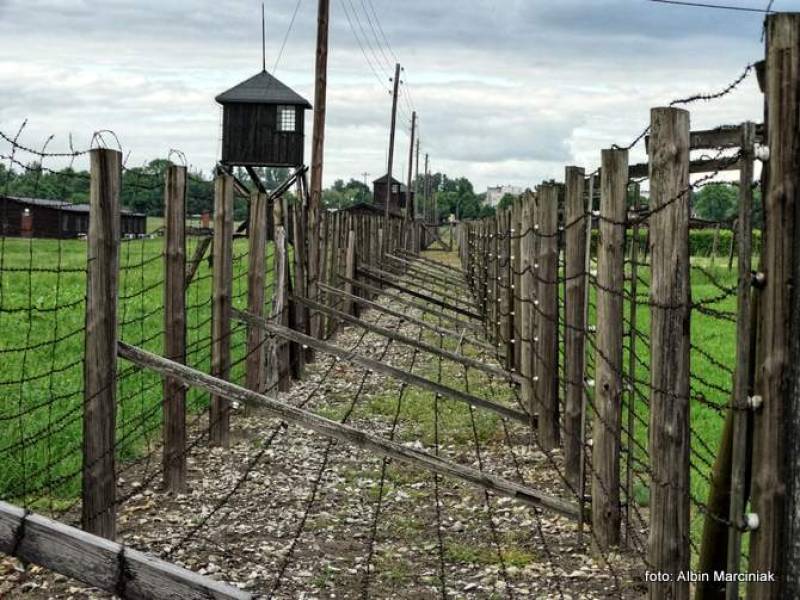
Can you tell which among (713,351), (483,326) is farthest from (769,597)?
(483,326)

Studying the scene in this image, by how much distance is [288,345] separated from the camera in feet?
45.4

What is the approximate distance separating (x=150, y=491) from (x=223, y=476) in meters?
0.80

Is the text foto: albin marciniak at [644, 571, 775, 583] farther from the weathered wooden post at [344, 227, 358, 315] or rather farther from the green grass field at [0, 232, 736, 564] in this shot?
the weathered wooden post at [344, 227, 358, 315]

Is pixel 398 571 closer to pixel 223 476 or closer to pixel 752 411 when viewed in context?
pixel 223 476

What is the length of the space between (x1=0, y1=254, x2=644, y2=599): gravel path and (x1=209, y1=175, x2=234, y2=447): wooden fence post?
27cm

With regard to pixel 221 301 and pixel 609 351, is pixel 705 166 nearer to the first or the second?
pixel 609 351

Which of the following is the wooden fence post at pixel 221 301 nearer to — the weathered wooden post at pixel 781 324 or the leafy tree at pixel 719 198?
the leafy tree at pixel 719 198

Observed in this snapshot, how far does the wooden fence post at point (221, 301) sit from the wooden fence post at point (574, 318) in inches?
128

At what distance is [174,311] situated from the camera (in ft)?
27.8

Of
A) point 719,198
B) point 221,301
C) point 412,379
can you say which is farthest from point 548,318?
point 719,198

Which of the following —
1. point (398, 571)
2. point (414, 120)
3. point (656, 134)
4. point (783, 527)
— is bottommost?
point (398, 571)

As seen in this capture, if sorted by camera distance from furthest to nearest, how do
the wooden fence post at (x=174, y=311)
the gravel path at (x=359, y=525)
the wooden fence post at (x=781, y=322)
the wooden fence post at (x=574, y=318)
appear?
the wooden fence post at (x=174, y=311), the wooden fence post at (x=574, y=318), the gravel path at (x=359, y=525), the wooden fence post at (x=781, y=322)

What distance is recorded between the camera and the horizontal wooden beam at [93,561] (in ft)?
14.0

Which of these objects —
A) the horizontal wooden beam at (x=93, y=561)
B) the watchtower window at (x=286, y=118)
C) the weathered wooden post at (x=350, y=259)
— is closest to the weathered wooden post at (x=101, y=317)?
the horizontal wooden beam at (x=93, y=561)
